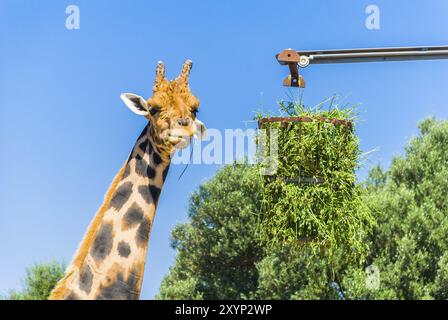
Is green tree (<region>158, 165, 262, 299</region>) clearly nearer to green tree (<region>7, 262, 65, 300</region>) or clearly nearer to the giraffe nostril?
green tree (<region>7, 262, 65, 300</region>)

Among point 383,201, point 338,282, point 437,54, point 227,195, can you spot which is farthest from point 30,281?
point 437,54

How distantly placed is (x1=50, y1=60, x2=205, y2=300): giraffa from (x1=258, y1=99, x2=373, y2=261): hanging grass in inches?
53.6

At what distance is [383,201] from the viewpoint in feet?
70.9

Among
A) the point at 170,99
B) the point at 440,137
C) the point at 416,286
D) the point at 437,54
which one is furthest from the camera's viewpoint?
the point at 440,137

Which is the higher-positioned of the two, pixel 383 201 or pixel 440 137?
pixel 440 137

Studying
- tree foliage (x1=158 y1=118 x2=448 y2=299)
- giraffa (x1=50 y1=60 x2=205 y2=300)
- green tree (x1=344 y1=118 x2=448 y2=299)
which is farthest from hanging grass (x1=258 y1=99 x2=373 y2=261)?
green tree (x1=344 y1=118 x2=448 y2=299)

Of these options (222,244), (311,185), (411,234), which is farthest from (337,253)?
(311,185)

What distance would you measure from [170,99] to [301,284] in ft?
56.8

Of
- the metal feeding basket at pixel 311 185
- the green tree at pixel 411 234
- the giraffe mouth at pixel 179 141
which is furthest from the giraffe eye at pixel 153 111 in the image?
the green tree at pixel 411 234

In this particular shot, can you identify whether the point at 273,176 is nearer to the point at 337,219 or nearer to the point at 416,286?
the point at 337,219

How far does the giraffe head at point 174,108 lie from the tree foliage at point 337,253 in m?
12.8

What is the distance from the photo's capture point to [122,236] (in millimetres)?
6238

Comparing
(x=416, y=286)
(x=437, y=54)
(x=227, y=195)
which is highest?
(x=227, y=195)

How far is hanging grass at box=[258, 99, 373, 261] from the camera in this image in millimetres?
7340
